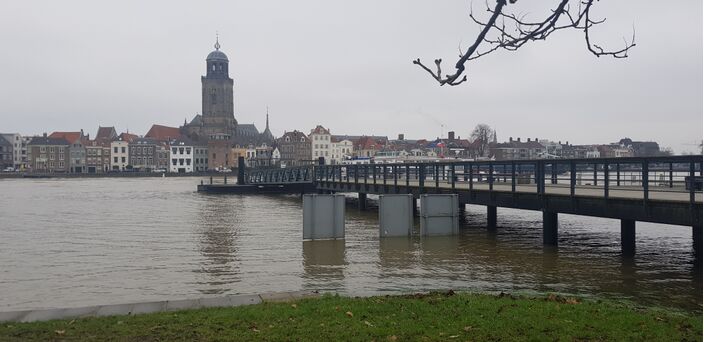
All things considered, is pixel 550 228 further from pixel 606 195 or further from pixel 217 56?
pixel 217 56

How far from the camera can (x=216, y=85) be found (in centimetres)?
18938

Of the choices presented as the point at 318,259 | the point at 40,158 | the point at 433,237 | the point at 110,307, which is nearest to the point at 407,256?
the point at 318,259

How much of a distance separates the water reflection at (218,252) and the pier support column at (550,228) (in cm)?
1046

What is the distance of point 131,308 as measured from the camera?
32.8ft

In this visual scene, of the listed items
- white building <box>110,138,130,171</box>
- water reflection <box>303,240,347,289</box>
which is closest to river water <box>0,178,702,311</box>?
water reflection <box>303,240,347,289</box>

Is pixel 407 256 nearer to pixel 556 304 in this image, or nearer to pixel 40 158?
pixel 556 304

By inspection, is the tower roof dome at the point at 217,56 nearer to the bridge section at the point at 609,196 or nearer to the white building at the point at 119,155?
the white building at the point at 119,155

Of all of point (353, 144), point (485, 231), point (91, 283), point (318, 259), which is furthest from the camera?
point (353, 144)

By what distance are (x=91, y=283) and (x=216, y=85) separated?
179873 mm

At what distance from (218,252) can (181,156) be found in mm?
153759

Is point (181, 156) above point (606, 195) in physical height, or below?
above

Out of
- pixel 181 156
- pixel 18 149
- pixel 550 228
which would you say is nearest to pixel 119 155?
pixel 181 156

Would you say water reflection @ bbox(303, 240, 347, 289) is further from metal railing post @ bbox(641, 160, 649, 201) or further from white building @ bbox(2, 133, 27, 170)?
white building @ bbox(2, 133, 27, 170)

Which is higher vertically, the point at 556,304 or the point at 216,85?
the point at 216,85
